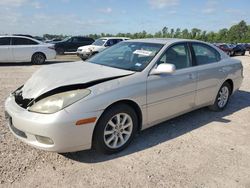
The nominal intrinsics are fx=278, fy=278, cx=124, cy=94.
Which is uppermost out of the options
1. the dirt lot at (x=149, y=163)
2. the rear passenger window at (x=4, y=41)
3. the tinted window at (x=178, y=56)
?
the rear passenger window at (x=4, y=41)

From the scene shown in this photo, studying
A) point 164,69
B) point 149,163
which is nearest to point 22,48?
point 164,69

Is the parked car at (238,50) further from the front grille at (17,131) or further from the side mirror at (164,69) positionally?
the front grille at (17,131)

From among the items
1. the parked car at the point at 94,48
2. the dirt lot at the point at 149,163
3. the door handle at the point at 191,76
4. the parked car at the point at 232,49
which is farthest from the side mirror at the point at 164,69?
the parked car at the point at 232,49

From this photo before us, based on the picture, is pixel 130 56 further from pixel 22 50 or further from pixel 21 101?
pixel 22 50

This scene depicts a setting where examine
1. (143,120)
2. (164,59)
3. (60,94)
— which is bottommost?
(143,120)

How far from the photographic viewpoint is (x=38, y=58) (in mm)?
13938

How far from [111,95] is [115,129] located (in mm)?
503

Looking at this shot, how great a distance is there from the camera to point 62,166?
3.37 metres

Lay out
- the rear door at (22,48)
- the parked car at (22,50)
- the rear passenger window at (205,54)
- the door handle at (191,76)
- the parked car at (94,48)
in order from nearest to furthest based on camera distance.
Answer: the door handle at (191,76) < the rear passenger window at (205,54) < the parked car at (22,50) < the rear door at (22,48) < the parked car at (94,48)

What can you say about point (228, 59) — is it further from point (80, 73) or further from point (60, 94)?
point (60, 94)

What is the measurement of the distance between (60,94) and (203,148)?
2170 millimetres

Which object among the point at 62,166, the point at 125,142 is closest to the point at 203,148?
the point at 125,142

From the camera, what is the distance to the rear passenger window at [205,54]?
16.6 feet

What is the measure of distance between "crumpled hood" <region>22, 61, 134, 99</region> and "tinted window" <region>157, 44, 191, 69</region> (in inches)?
31.0
